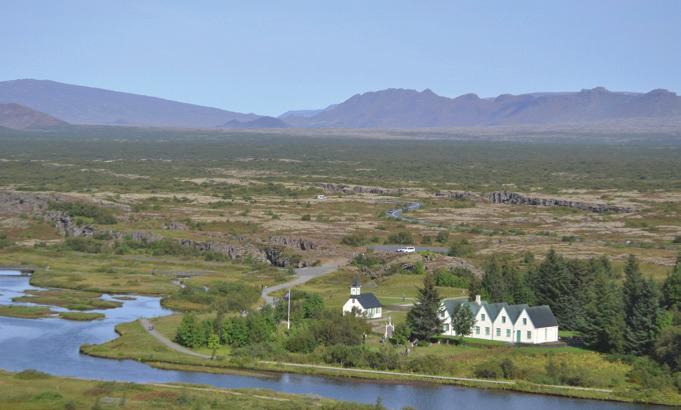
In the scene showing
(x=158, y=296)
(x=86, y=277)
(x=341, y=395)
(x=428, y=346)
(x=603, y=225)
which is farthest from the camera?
(x=603, y=225)

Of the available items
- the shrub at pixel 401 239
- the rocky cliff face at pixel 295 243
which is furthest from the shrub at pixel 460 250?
the rocky cliff face at pixel 295 243

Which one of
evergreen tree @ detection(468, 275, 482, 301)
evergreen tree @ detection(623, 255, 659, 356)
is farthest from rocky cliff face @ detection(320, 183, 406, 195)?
evergreen tree @ detection(623, 255, 659, 356)

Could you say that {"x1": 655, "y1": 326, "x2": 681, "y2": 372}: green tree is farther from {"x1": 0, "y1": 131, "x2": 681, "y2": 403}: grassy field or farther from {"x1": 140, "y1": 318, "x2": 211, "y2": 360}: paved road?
{"x1": 140, "y1": 318, "x2": 211, "y2": 360}: paved road

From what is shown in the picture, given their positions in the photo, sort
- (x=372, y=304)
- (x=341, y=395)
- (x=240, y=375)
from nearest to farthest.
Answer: (x=341, y=395) < (x=240, y=375) < (x=372, y=304)

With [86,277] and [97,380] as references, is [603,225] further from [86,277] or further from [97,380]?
[97,380]

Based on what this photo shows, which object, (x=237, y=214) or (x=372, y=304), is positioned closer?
(x=372, y=304)

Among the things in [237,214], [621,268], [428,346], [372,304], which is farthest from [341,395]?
[237,214]

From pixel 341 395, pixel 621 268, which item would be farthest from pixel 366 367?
pixel 621 268
